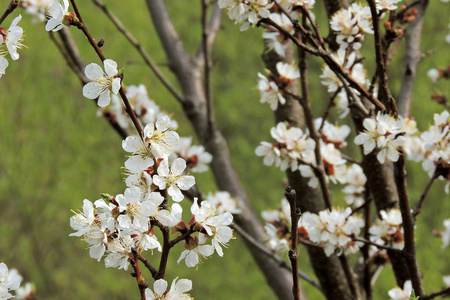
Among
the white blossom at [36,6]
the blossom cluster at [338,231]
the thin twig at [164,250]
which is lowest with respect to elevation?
the thin twig at [164,250]

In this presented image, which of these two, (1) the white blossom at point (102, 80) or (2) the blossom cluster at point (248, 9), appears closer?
(1) the white blossom at point (102, 80)

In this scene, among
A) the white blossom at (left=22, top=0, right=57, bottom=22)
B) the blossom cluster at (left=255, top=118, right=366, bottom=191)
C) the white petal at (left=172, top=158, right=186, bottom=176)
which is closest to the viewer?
the white petal at (left=172, top=158, right=186, bottom=176)

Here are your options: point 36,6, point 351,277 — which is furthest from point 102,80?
point 36,6

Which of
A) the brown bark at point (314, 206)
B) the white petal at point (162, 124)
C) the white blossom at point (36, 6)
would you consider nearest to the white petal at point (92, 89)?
the white petal at point (162, 124)

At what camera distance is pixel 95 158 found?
525cm

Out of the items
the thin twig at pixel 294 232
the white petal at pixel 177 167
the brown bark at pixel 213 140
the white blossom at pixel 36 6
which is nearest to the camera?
the thin twig at pixel 294 232

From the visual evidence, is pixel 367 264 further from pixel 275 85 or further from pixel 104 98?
pixel 104 98

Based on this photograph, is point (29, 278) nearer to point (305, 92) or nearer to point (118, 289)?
point (118, 289)

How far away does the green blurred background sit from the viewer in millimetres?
4844

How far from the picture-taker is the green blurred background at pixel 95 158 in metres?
4.84

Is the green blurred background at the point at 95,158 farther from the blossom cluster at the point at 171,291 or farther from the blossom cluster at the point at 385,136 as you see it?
the blossom cluster at the point at 171,291

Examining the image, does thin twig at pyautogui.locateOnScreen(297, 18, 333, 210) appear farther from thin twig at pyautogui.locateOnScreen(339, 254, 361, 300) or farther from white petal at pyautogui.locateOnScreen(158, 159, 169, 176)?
white petal at pyautogui.locateOnScreen(158, 159, 169, 176)

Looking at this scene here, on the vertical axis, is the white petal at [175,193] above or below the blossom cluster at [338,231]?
below

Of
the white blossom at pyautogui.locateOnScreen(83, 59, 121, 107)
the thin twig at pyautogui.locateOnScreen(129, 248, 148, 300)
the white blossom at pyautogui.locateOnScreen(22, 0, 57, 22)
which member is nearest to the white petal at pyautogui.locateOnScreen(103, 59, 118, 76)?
the white blossom at pyautogui.locateOnScreen(83, 59, 121, 107)
